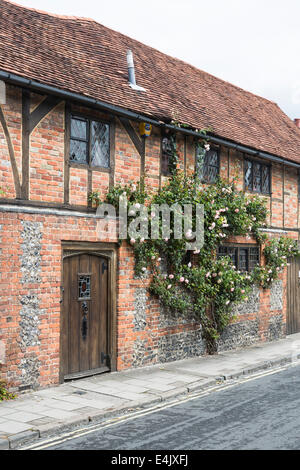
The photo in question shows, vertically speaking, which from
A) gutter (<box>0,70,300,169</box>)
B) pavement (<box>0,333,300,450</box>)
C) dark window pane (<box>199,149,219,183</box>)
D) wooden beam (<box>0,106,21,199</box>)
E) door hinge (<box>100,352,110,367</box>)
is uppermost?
gutter (<box>0,70,300,169</box>)

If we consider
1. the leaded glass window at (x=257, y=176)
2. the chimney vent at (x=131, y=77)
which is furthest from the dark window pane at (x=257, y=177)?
the chimney vent at (x=131, y=77)

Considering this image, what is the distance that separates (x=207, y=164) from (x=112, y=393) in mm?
6313

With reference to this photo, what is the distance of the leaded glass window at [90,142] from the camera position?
961cm

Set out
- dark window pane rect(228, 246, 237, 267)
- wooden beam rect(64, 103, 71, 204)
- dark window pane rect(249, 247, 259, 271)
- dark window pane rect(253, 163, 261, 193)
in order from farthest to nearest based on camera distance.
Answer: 1. dark window pane rect(253, 163, 261, 193)
2. dark window pane rect(249, 247, 259, 271)
3. dark window pane rect(228, 246, 237, 267)
4. wooden beam rect(64, 103, 71, 204)

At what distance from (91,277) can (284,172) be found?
8276mm

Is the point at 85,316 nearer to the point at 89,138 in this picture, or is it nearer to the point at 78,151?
the point at 78,151

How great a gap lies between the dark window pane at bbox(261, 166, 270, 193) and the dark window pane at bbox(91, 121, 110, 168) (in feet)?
20.3

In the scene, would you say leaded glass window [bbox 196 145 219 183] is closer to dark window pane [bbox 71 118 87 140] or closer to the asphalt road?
dark window pane [bbox 71 118 87 140]

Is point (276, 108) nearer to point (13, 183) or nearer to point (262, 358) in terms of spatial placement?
point (262, 358)

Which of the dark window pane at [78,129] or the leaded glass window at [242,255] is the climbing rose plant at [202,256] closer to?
the leaded glass window at [242,255]

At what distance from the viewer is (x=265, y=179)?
15109mm

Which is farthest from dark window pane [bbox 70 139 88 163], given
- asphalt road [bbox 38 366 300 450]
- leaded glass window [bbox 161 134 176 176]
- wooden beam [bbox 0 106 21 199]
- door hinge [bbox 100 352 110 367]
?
asphalt road [bbox 38 366 300 450]

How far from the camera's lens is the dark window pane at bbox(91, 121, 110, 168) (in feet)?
32.5

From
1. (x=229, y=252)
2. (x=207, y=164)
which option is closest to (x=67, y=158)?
(x=207, y=164)
